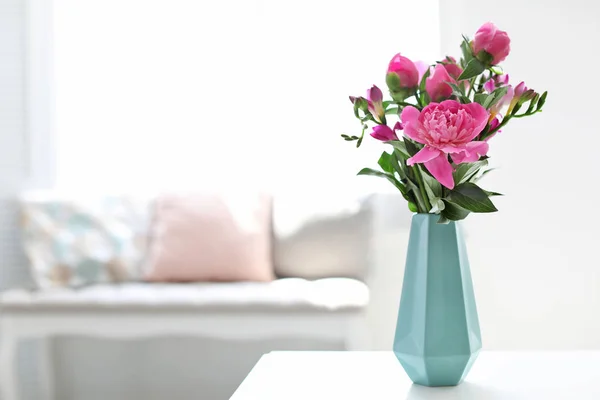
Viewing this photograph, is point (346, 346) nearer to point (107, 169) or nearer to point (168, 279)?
point (168, 279)

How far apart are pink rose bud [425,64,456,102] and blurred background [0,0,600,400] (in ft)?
6.43

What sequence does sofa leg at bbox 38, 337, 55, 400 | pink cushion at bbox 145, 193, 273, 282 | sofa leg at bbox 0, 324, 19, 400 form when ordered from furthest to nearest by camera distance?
sofa leg at bbox 38, 337, 55, 400
pink cushion at bbox 145, 193, 273, 282
sofa leg at bbox 0, 324, 19, 400

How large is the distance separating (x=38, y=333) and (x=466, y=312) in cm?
199

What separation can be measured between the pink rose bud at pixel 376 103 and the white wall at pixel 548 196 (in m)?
2.27

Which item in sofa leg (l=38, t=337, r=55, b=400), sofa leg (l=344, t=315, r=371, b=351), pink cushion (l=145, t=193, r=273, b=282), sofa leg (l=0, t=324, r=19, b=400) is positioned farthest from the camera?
sofa leg (l=38, t=337, r=55, b=400)

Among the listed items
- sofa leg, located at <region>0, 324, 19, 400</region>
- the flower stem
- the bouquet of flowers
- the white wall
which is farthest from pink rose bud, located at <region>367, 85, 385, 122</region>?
the white wall

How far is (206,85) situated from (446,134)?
2.64m

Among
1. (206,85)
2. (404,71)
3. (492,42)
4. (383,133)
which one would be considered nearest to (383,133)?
(383,133)

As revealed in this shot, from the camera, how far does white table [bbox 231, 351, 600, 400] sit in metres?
1.06

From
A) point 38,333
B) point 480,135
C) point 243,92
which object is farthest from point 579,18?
point 38,333

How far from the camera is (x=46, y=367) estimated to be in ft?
10.4

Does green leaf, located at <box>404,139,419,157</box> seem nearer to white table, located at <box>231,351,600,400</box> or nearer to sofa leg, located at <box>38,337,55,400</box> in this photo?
white table, located at <box>231,351,600,400</box>

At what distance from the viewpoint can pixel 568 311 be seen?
10.8 feet

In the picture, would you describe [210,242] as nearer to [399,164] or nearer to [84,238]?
[84,238]
